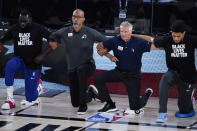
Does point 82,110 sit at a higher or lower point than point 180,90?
lower

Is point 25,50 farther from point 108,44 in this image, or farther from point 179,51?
point 179,51

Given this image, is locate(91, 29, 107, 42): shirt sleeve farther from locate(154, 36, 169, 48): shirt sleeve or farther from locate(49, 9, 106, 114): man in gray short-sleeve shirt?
locate(154, 36, 169, 48): shirt sleeve

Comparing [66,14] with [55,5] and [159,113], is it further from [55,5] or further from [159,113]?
[159,113]

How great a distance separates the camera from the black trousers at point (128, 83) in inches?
314

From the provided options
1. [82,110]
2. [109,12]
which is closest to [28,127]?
[82,110]

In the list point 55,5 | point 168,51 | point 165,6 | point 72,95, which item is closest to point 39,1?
point 55,5

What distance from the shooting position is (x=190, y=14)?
1190cm

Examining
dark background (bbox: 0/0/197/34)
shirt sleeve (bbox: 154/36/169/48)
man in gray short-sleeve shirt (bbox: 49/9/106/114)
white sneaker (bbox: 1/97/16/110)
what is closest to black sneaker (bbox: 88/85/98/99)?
man in gray short-sleeve shirt (bbox: 49/9/106/114)

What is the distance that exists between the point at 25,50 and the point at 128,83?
1713 millimetres

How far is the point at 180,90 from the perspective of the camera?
7.88 meters

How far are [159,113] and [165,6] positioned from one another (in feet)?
14.4

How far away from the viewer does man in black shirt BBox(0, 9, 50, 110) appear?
8336mm

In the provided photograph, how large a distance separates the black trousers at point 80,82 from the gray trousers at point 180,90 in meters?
1.17

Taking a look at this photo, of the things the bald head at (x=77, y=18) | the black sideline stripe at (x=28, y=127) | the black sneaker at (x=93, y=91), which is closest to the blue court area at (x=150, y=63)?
the black sneaker at (x=93, y=91)
